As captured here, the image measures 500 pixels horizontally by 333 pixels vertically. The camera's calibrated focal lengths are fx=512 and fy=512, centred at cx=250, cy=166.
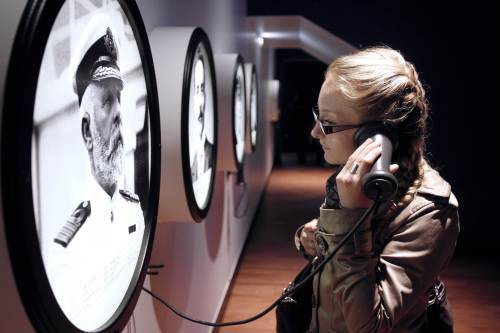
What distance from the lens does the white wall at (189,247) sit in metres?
0.84

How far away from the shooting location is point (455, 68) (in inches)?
198

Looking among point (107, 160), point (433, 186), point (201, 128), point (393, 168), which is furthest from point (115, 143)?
point (201, 128)

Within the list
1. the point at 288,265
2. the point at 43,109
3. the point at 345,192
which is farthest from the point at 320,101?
the point at 288,265

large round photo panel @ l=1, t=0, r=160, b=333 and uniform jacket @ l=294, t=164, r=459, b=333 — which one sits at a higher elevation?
large round photo panel @ l=1, t=0, r=160, b=333

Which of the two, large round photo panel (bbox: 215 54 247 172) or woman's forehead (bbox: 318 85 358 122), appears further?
large round photo panel (bbox: 215 54 247 172)

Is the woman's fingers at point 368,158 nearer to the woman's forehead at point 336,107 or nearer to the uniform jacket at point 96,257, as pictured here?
the woman's forehead at point 336,107


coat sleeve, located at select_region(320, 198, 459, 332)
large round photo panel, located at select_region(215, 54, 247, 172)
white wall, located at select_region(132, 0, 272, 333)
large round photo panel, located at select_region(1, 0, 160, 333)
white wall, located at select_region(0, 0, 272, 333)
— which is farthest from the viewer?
large round photo panel, located at select_region(215, 54, 247, 172)

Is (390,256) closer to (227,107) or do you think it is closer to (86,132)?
(86,132)

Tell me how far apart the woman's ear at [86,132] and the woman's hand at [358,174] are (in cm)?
50

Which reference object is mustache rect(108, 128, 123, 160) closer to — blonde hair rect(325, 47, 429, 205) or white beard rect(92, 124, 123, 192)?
white beard rect(92, 124, 123, 192)

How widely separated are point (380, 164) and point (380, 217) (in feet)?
0.47

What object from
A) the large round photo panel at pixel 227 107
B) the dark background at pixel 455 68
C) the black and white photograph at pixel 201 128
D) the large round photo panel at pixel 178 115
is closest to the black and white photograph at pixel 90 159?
the large round photo panel at pixel 178 115

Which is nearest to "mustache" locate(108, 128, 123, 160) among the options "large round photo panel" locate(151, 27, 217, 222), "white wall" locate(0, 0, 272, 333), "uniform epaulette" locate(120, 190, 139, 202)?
"uniform epaulette" locate(120, 190, 139, 202)

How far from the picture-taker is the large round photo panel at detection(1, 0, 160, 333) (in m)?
0.72
